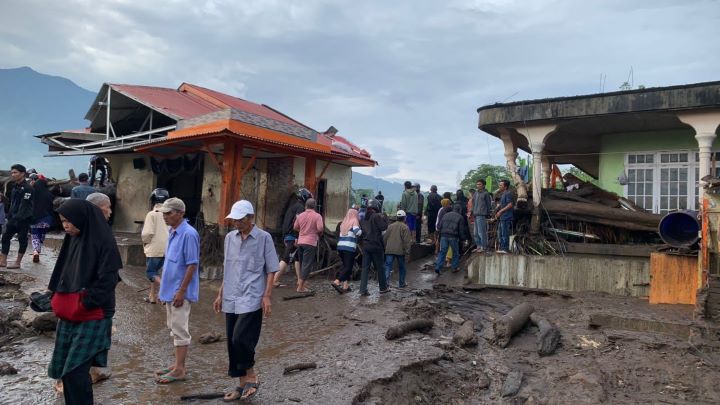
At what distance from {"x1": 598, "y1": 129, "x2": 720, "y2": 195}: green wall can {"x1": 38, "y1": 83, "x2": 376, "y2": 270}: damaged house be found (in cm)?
709

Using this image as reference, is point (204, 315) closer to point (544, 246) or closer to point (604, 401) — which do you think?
point (604, 401)

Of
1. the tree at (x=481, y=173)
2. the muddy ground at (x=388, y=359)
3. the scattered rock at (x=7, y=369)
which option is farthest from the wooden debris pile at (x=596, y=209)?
the tree at (x=481, y=173)

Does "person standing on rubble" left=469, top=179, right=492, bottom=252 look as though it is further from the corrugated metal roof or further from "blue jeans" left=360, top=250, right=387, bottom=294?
the corrugated metal roof

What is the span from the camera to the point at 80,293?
11.5ft

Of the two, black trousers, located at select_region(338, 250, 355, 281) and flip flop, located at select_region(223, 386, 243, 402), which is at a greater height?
black trousers, located at select_region(338, 250, 355, 281)

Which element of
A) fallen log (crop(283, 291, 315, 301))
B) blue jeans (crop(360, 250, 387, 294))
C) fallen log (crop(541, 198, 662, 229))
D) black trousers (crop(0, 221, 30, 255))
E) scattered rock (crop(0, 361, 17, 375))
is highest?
fallen log (crop(541, 198, 662, 229))

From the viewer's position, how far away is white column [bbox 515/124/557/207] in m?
10.6

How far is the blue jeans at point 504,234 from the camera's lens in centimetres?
1065

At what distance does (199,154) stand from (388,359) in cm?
958

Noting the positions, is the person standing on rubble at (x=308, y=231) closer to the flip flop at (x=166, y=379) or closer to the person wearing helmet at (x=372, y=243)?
the person wearing helmet at (x=372, y=243)

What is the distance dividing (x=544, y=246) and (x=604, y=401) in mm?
5124

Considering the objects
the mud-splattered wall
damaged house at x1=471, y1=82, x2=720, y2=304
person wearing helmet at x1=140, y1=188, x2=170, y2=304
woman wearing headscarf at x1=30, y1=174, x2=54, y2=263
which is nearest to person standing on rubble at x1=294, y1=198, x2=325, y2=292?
person wearing helmet at x1=140, y1=188, x2=170, y2=304

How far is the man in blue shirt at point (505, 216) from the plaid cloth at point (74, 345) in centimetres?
858

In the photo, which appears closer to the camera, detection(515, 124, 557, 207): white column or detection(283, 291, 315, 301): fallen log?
detection(283, 291, 315, 301): fallen log
